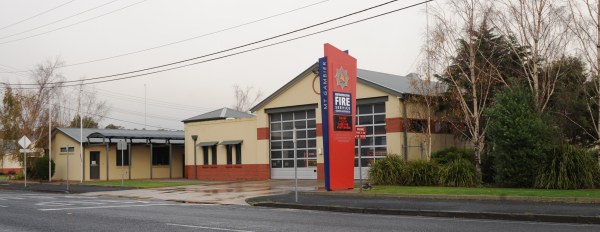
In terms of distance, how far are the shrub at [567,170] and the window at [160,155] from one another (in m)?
29.5

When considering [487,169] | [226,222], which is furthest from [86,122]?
[226,222]

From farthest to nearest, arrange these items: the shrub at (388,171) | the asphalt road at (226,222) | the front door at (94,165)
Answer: the front door at (94,165), the shrub at (388,171), the asphalt road at (226,222)

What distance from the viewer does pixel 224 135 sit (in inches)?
1490

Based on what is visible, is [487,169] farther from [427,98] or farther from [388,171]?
[427,98]

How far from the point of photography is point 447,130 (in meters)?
32.4

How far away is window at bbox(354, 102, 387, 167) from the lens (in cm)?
3091

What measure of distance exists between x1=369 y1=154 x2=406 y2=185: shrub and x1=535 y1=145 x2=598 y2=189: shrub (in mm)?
5743

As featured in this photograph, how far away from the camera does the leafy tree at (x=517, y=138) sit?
2155cm

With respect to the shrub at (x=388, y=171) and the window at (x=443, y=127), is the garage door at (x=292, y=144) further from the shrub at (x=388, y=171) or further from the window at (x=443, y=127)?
the shrub at (x=388, y=171)

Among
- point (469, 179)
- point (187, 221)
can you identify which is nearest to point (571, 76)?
point (469, 179)

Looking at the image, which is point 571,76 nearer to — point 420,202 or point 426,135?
point 426,135

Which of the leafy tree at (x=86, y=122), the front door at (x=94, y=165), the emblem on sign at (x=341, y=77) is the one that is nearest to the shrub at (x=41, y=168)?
the front door at (x=94, y=165)

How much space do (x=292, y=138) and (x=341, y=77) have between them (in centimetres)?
1163

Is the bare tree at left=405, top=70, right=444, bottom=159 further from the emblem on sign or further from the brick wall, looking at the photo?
the brick wall
